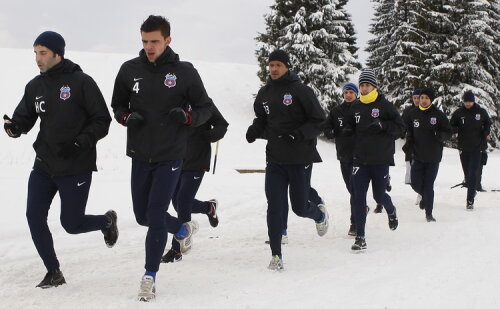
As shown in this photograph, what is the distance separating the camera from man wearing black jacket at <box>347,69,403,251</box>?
6.62 metres

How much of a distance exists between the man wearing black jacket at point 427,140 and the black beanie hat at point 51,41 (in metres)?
6.15

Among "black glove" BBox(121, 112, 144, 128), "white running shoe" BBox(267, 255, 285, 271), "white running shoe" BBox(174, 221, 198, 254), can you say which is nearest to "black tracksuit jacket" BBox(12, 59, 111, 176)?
"black glove" BBox(121, 112, 144, 128)

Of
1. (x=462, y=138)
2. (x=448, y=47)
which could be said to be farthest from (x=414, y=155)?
(x=448, y=47)

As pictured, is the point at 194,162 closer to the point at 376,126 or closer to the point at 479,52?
the point at 376,126

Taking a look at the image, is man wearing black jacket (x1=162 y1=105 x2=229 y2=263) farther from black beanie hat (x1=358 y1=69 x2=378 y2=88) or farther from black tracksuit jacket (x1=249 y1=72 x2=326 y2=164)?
black beanie hat (x1=358 y1=69 x2=378 y2=88)

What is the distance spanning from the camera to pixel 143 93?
179 inches

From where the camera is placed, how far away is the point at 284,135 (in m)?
5.35

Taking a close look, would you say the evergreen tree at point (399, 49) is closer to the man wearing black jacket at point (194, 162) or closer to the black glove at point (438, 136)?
the black glove at point (438, 136)

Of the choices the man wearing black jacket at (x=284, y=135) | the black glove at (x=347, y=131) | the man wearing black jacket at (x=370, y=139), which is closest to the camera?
the man wearing black jacket at (x=284, y=135)

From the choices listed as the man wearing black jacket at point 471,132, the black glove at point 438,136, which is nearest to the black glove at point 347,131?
the black glove at point 438,136

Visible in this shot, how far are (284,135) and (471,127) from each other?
648cm

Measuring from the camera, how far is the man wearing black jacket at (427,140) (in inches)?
342

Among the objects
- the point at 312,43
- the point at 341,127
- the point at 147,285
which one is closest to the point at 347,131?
the point at 341,127

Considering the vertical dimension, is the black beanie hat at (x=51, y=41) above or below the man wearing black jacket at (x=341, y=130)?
above
